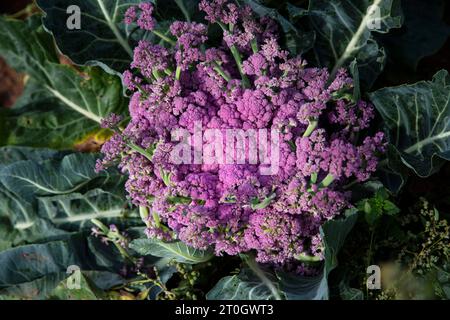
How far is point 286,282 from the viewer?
2029mm

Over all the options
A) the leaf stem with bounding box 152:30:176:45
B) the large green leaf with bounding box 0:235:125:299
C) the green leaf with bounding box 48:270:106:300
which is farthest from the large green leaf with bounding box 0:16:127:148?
the green leaf with bounding box 48:270:106:300

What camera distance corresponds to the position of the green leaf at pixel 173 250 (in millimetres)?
1987

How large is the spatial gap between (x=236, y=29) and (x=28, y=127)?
1.10m

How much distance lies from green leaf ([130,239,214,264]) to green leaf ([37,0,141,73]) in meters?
0.66

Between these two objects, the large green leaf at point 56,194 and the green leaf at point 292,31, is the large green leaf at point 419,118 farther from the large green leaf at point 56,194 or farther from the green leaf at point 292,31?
the large green leaf at point 56,194

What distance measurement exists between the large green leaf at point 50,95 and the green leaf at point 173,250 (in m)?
0.70

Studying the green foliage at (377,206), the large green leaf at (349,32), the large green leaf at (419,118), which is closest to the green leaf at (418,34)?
the large green leaf at (349,32)

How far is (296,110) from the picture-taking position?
1950mm

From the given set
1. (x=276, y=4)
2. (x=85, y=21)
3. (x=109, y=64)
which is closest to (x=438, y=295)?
(x=276, y=4)

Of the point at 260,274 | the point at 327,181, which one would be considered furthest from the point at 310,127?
the point at 260,274

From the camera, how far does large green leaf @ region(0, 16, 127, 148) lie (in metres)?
2.50

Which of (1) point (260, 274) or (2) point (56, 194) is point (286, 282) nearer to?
(1) point (260, 274)

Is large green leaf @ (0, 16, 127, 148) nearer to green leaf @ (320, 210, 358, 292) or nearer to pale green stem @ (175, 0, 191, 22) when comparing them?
pale green stem @ (175, 0, 191, 22)

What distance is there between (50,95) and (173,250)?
103 centimetres
